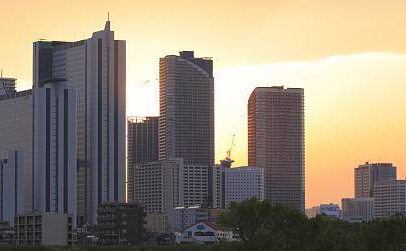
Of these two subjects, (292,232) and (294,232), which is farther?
(294,232)

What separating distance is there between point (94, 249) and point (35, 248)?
2465 centimetres

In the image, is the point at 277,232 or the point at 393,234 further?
the point at 393,234

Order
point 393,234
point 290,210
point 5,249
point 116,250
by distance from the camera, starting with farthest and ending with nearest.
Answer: point 116,250 < point 5,249 < point 393,234 < point 290,210

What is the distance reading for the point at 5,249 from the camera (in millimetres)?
168750

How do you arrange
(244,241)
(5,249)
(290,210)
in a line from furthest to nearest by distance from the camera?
1. (5,249)
2. (290,210)
3. (244,241)

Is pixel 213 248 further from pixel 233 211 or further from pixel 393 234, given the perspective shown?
pixel 393 234

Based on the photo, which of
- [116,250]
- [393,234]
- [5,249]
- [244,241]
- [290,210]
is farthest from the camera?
[116,250]

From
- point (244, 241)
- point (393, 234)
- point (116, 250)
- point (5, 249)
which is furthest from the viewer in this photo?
point (116, 250)

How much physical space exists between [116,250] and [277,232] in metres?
97.7

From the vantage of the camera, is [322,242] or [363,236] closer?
[322,242]

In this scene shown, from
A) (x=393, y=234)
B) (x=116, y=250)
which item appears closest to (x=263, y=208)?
(x=393, y=234)

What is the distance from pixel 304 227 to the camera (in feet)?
330

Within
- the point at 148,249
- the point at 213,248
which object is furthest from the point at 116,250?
the point at 213,248

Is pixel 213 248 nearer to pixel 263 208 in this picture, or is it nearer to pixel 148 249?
pixel 263 208
